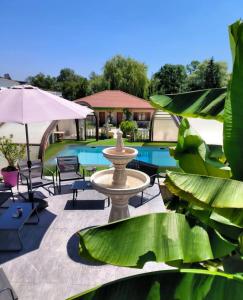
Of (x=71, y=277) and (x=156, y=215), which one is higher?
(x=156, y=215)

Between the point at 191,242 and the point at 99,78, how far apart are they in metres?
46.4

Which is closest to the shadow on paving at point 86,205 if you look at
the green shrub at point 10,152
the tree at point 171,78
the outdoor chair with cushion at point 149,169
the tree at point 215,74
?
the outdoor chair with cushion at point 149,169

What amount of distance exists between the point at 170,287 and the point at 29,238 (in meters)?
5.48

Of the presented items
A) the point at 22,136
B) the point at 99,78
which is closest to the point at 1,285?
the point at 22,136

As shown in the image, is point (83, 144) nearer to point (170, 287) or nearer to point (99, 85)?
point (170, 287)

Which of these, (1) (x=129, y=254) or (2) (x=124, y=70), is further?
(2) (x=124, y=70)

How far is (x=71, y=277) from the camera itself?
199 inches

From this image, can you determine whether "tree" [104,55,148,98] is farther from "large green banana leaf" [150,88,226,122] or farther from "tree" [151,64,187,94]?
"large green banana leaf" [150,88,226,122]

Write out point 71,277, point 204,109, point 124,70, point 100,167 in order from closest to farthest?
point 204,109
point 71,277
point 100,167
point 124,70

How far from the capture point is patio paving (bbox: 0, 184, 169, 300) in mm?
4785

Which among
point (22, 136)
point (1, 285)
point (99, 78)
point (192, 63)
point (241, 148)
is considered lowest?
point (1, 285)

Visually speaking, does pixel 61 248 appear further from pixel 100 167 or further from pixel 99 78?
pixel 99 78

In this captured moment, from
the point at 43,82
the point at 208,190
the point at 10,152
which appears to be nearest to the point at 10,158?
the point at 10,152

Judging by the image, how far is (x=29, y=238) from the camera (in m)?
6.35
